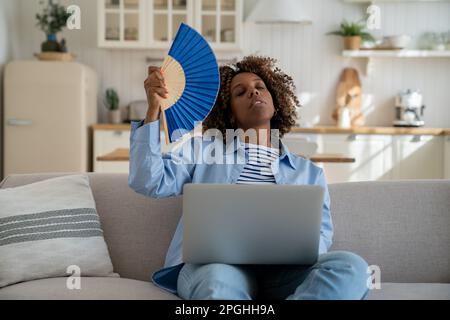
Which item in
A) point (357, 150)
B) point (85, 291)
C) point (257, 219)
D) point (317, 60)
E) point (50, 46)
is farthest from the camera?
point (317, 60)

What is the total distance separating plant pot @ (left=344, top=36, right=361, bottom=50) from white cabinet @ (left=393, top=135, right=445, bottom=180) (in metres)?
0.94

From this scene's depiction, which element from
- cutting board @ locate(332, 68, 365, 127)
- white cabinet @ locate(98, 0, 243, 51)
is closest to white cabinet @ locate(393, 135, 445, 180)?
cutting board @ locate(332, 68, 365, 127)

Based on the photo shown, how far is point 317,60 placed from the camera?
639 centimetres

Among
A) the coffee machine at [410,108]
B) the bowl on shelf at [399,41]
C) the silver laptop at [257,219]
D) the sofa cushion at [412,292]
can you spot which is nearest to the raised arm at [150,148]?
the silver laptop at [257,219]

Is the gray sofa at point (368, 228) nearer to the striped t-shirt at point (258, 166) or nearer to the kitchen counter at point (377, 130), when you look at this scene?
the striped t-shirt at point (258, 166)

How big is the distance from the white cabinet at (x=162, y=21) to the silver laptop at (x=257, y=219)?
445 cm

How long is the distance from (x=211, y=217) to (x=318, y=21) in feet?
15.9

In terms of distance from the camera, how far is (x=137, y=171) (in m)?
2.06

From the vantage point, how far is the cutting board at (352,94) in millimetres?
6328

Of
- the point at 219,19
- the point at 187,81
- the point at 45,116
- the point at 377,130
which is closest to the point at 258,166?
the point at 187,81

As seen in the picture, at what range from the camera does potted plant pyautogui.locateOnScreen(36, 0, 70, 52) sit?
6000 millimetres

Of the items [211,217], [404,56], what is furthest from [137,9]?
[211,217]

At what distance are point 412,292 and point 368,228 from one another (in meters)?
0.34

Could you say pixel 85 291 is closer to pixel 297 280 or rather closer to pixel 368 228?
pixel 297 280
